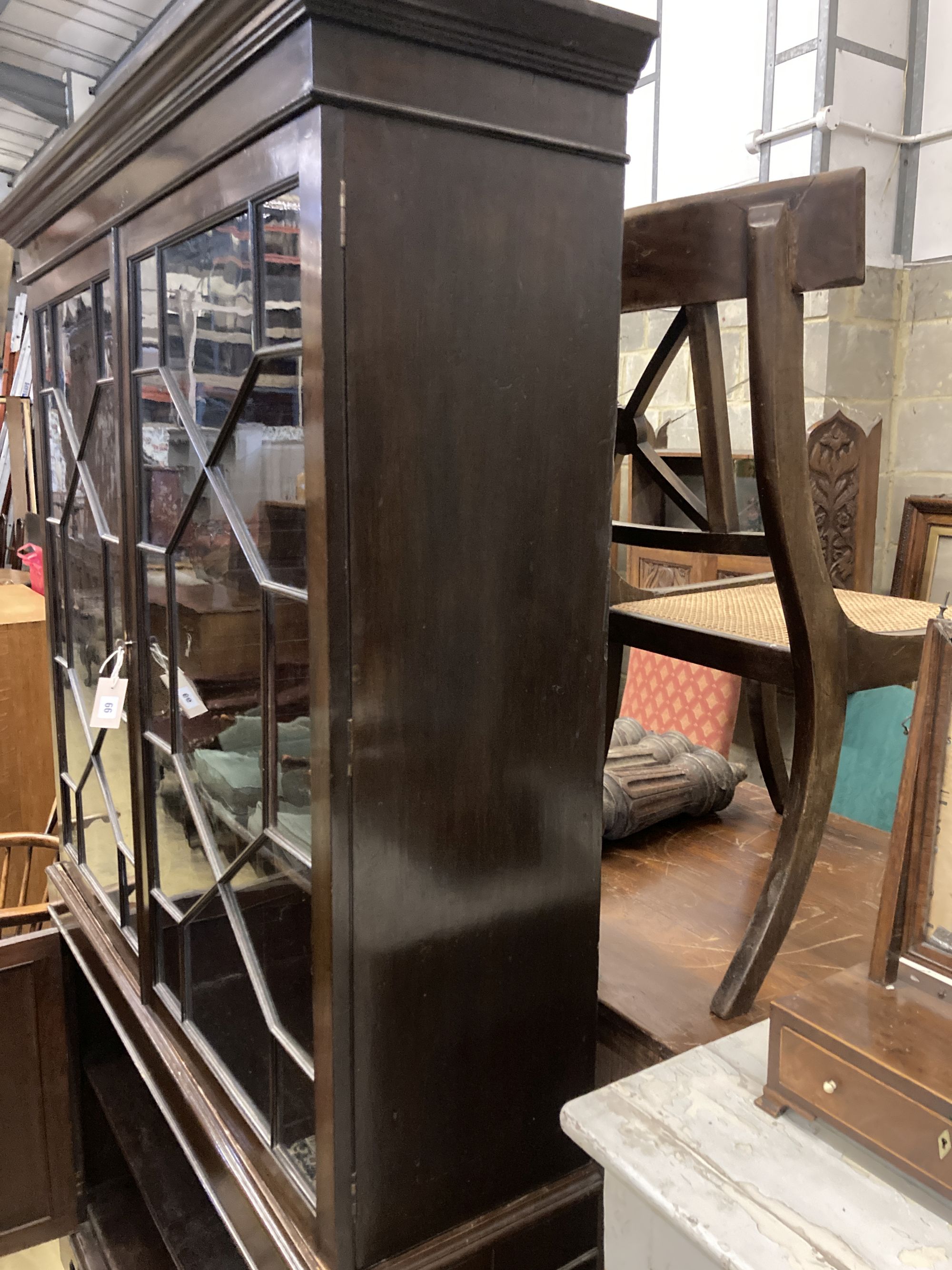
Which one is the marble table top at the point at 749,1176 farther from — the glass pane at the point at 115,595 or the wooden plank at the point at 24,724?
the wooden plank at the point at 24,724

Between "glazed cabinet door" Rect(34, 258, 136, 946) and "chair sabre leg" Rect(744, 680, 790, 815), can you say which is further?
"chair sabre leg" Rect(744, 680, 790, 815)

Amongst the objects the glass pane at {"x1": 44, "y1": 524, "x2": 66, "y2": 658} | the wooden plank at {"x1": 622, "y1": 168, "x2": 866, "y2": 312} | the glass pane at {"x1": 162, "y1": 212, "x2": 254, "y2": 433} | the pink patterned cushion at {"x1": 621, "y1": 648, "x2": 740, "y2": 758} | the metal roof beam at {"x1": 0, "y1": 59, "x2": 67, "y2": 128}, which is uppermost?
the metal roof beam at {"x1": 0, "y1": 59, "x2": 67, "y2": 128}

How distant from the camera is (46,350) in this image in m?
1.63

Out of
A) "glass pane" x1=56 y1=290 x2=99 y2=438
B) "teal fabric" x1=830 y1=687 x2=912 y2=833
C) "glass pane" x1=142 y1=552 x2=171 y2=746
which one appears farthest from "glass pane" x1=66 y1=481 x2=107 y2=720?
"teal fabric" x1=830 y1=687 x2=912 y2=833

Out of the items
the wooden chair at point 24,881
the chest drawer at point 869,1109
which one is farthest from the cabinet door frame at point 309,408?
the wooden chair at point 24,881

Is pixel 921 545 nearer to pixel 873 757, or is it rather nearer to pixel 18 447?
pixel 873 757

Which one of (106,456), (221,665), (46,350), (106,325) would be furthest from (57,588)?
(221,665)

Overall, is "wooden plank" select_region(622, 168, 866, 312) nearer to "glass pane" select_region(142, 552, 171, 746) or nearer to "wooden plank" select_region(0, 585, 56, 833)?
"glass pane" select_region(142, 552, 171, 746)

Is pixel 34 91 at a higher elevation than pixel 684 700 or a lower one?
higher

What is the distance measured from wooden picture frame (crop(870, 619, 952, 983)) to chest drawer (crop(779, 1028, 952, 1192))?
0.33ft

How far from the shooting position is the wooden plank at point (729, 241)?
912mm

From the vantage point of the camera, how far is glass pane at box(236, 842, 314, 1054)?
859 mm

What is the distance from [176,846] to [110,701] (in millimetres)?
218

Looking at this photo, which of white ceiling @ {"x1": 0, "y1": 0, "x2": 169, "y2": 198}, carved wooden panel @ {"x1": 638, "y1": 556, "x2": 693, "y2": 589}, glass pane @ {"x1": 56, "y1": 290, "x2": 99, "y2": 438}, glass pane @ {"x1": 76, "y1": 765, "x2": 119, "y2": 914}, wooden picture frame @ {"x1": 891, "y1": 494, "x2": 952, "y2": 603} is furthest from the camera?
white ceiling @ {"x1": 0, "y1": 0, "x2": 169, "y2": 198}
